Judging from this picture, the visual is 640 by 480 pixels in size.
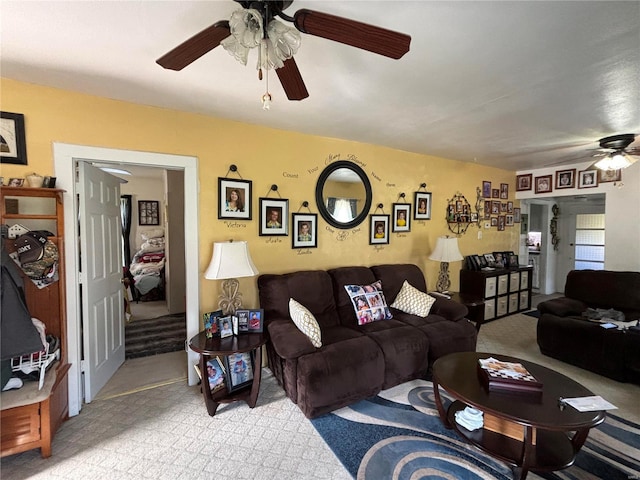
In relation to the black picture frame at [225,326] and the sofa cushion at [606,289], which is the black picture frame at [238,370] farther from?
the sofa cushion at [606,289]

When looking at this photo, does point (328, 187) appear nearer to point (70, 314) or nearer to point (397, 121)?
point (397, 121)

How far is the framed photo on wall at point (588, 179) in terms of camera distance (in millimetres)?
4233

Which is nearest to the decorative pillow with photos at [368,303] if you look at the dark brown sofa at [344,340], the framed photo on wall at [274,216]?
the dark brown sofa at [344,340]

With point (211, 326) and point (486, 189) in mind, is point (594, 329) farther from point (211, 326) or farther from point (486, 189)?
point (211, 326)

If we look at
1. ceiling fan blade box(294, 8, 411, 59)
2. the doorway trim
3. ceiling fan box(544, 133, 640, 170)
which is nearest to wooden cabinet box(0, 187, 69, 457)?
the doorway trim

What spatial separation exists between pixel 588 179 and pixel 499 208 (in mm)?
1182

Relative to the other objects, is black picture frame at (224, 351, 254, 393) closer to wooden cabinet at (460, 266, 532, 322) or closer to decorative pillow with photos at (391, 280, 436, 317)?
decorative pillow with photos at (391, 280, 436, 317)

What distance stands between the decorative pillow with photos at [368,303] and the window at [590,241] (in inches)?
207

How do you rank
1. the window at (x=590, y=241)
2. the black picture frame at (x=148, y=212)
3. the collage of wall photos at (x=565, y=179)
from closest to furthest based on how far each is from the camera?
the collage of wall photos at (x=565, y=179) → the window at (x=590, y=241) → the black picture frame at (x=148, y=212)

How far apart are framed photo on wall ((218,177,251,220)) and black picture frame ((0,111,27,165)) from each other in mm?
1343

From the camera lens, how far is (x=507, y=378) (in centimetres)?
183

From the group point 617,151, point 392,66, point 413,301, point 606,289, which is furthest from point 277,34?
point 606,289

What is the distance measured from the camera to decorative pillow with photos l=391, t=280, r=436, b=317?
10.3 ft

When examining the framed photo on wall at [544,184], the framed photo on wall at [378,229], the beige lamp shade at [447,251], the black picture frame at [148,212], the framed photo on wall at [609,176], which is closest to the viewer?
the framed photo on wall at [378,229]
